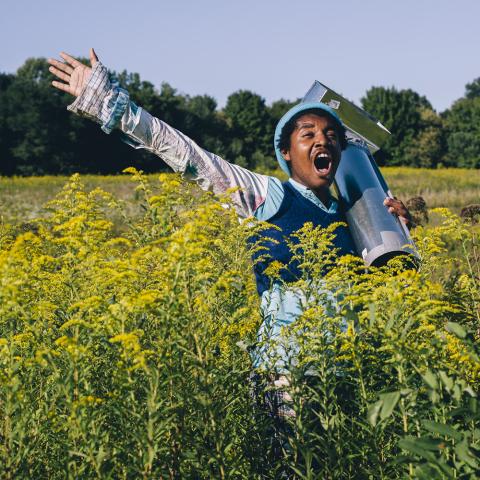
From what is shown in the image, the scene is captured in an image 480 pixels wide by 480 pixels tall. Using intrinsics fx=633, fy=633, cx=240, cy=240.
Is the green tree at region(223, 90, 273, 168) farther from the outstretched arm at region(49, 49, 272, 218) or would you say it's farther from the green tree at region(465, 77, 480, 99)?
the green tree at region(465, 77, 480, 99)

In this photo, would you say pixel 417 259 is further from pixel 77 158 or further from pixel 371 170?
pixel 77 158

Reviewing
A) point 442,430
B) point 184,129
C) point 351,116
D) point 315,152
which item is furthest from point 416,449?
point 184,129

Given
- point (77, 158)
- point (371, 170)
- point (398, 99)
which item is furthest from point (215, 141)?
point (371, 170)

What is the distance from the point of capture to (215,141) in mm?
53406

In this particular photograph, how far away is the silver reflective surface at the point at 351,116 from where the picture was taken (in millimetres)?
4496

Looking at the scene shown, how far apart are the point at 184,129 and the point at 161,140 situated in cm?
4955

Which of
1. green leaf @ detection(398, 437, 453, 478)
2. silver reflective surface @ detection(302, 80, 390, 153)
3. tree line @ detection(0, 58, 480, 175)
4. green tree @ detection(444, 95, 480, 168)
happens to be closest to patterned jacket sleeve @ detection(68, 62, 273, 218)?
silver reflective surface @ detection(302, 80, 390, 153)

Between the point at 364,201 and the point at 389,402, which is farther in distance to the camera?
the point at 364,201

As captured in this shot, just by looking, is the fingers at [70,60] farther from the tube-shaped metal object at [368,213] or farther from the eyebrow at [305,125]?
the tube-shaped metal object at [368,213]

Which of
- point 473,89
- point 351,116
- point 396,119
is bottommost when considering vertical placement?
point 351,116

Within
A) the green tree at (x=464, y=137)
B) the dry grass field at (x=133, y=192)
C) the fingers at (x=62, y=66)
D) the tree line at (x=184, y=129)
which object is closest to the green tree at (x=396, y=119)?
the tree line at (x=184, y=129)

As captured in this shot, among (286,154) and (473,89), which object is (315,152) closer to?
(286,154)

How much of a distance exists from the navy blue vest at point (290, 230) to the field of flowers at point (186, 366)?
420 millimetres

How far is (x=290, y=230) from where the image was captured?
342 cm
